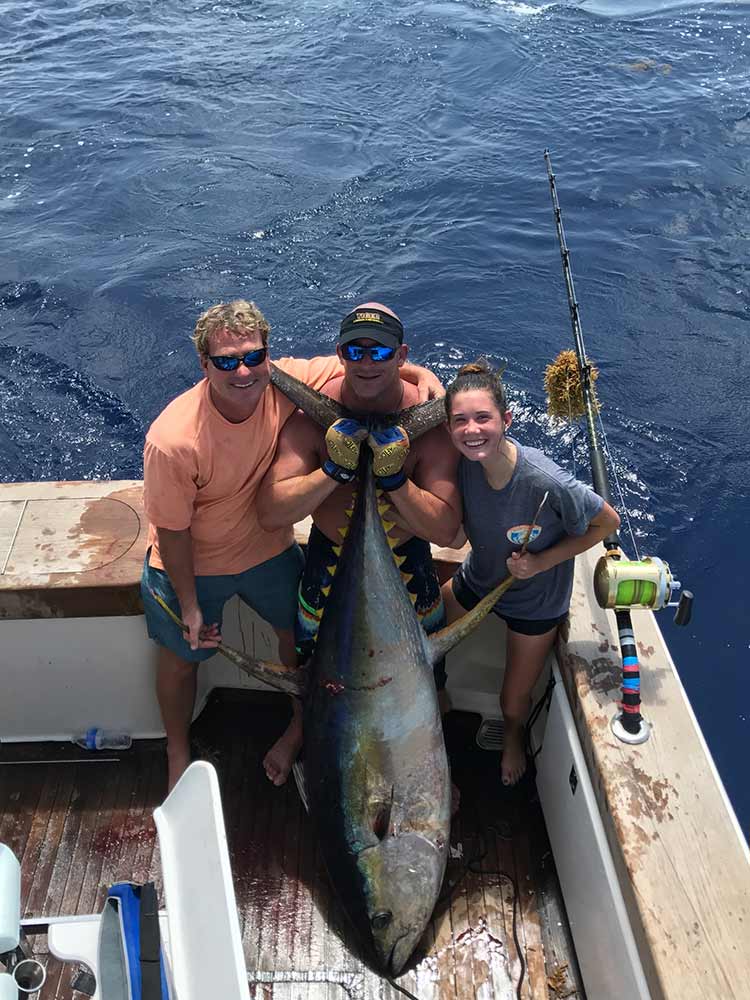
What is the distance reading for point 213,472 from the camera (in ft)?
7.12

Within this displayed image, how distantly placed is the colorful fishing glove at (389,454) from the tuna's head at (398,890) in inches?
36.1

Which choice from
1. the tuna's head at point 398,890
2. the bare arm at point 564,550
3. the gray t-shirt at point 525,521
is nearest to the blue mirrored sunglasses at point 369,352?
the gray t-shirt at point 525,521

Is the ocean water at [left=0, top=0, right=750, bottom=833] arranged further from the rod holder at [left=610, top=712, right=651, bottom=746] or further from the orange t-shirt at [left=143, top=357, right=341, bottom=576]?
the orange t-shirt at [left=143, top=357, right=341, bottom=576]

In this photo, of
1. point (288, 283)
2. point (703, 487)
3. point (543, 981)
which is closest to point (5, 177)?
point (288, 283)

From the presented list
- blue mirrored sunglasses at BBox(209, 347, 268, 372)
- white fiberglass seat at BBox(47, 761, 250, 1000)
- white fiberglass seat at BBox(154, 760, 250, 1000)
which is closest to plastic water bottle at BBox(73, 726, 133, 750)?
white fiberglass seat at BBox(47, 761, 250, 1000)

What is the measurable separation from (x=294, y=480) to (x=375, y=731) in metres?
0.70

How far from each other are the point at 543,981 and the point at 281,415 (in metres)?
1.75

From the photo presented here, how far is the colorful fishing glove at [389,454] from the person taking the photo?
2.02 m

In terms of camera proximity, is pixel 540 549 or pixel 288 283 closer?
pixel 540 549

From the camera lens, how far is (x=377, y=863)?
6.66 ft

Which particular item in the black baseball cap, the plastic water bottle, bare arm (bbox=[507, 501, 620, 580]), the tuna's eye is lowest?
the plastic water bottle

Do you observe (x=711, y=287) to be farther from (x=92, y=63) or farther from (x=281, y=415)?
(x=92, y=63)

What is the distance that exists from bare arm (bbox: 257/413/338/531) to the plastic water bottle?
3.63 ft

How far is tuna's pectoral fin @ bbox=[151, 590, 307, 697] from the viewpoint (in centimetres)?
219
